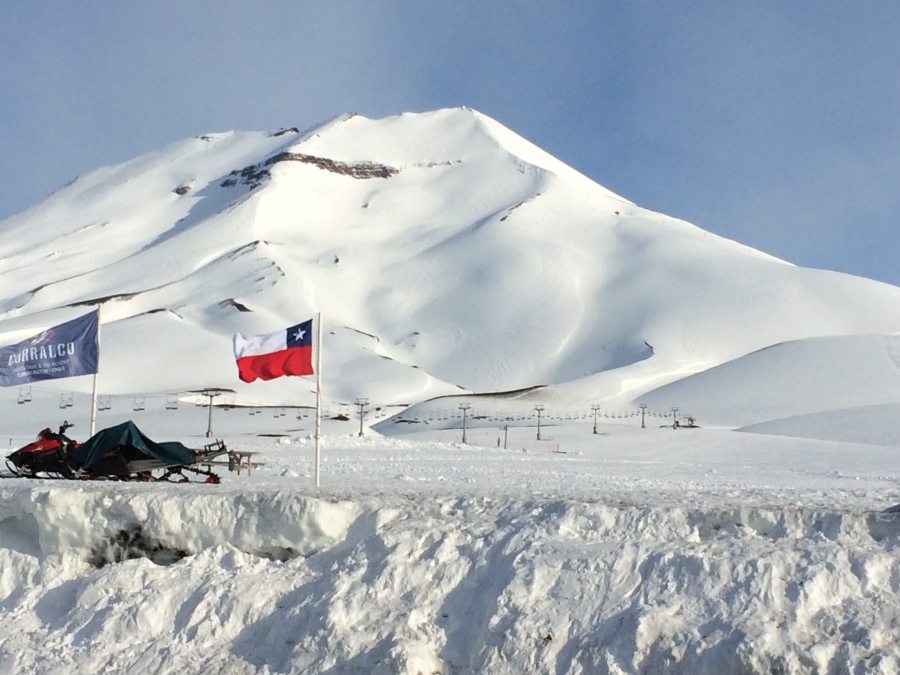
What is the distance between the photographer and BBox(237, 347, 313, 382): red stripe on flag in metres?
14.5

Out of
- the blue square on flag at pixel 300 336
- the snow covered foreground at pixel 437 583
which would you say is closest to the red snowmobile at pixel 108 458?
the blue square on flag at pixel 300 336

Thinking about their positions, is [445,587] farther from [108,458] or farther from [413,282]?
[413,282]

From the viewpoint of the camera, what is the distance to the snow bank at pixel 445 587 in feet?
23.2

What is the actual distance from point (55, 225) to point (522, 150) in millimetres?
94022

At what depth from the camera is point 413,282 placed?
13862 cm

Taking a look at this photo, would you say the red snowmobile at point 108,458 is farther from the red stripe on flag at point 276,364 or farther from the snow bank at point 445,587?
the snow bank at point 445,587

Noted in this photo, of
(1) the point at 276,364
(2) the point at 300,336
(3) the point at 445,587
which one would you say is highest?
(2) the point at 300,336

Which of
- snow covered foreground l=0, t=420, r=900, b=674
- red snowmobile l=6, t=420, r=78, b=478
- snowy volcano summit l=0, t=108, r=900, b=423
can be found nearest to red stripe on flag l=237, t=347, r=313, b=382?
red snowmobile l=6, t=420, r=78, b=478

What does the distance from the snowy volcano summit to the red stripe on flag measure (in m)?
57.2

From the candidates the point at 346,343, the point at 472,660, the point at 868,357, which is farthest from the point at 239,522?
the point at 346,343

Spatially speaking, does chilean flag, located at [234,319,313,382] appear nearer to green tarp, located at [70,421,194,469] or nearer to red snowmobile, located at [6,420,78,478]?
green tarp, located at [70,421,194,469]

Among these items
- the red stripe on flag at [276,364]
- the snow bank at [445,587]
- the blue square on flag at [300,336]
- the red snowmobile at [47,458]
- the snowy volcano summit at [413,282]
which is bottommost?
the snow bank at [445,587]

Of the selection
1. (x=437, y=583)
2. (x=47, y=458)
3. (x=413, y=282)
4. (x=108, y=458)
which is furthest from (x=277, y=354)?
(x=413, y=282)

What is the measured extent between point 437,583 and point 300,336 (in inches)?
277
